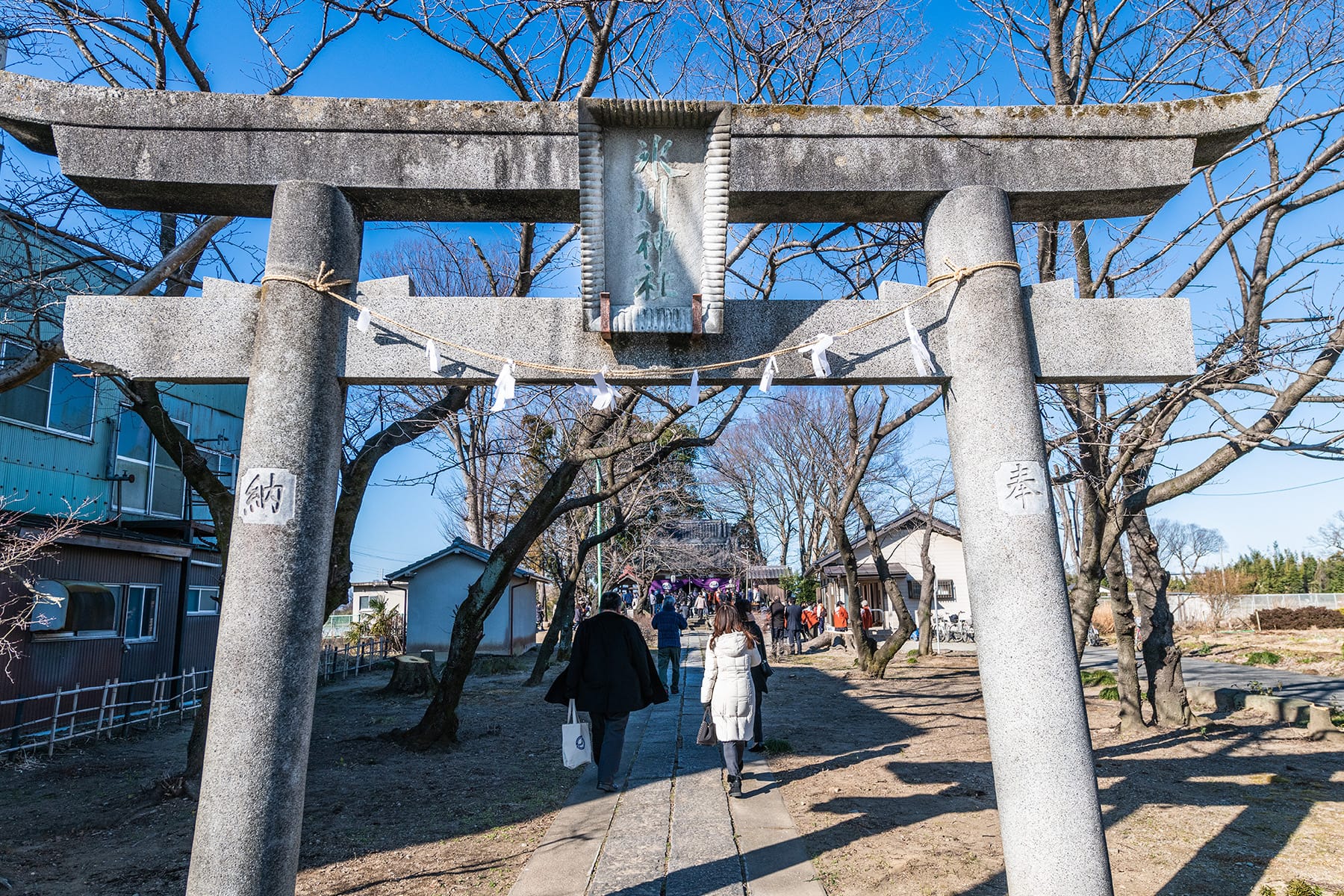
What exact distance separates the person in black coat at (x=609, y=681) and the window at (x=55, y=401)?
8.64m

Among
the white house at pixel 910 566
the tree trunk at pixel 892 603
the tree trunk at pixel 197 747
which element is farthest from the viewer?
the white house at pixel 910 566

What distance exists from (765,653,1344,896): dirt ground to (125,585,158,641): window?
400 inches

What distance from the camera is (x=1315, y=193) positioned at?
8250 millimetres

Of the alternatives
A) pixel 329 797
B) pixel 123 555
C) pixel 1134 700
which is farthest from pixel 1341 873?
pixel 123 555

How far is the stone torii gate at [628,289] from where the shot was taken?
3693 millimetres

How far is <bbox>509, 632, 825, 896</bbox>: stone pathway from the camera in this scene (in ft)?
15.6

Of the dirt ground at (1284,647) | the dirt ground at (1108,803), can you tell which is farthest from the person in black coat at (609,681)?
the dirt ground at (1284,647)

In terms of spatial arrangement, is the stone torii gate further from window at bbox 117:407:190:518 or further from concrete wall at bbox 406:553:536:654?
concrete wall at bbox 406:553:536:654

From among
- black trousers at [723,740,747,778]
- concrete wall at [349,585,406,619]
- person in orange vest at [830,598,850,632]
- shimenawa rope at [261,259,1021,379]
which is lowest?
black trousers at [723,740,747,778]

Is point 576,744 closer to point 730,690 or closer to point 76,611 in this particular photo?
point 730,690

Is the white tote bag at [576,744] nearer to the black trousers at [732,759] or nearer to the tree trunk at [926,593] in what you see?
the black trousers at [732,759]

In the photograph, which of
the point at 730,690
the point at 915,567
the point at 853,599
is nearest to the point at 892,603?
the point at 853,599

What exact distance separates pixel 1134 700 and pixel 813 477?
66.1 feet

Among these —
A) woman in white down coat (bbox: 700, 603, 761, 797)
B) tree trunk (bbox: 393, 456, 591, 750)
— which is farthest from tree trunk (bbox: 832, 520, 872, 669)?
woman in white down coat (bbox: 700, 603, 761, 797)
